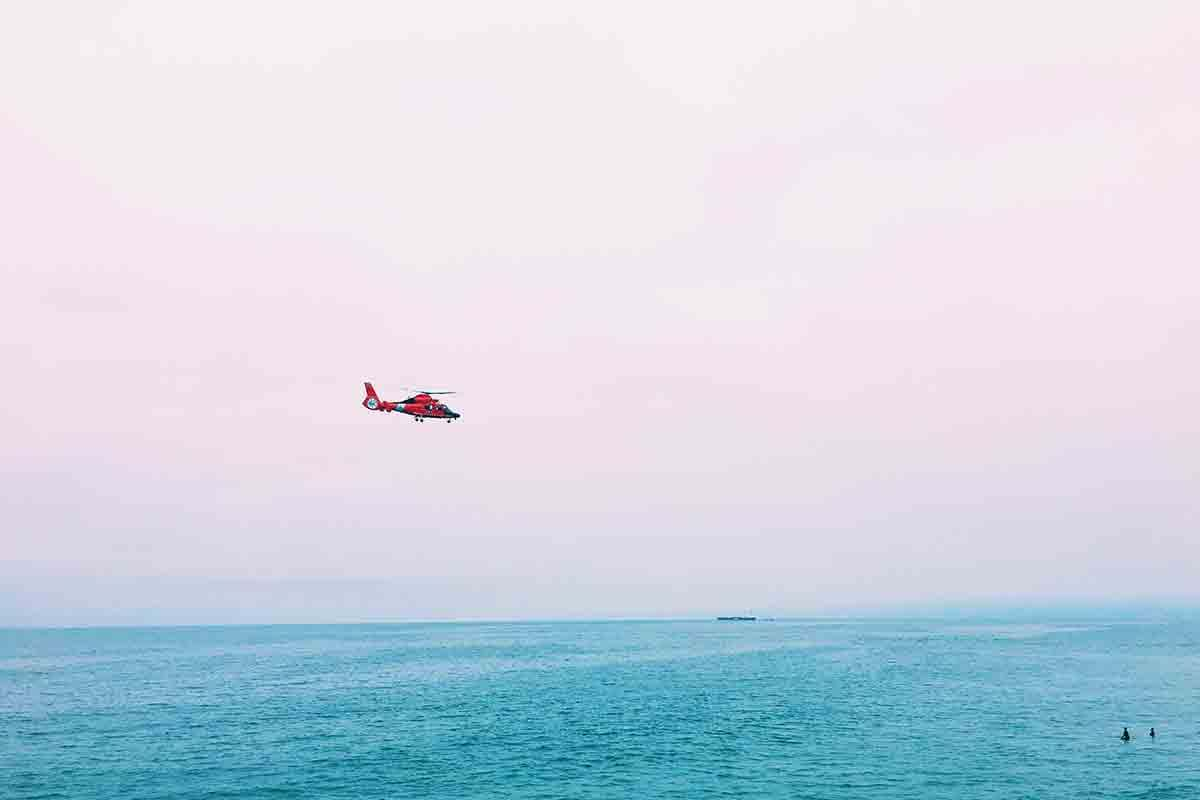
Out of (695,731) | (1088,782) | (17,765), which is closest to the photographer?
(1088,782)

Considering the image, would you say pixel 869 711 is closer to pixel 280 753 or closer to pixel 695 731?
pixel 695 731

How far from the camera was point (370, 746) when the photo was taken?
292 feet

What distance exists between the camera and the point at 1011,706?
111750 mm

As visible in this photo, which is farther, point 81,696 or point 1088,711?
point 81,696

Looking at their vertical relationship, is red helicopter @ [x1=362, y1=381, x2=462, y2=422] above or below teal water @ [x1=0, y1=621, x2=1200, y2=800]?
above

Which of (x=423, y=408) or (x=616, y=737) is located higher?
(x=423, y=408)

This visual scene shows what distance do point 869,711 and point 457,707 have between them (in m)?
58.2

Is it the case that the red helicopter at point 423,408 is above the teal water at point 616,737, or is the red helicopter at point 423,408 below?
above

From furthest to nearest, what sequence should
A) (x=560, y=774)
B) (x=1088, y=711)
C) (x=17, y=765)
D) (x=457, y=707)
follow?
(x=457, y=707) < (x=1088, y=711) < (x=17, y=765) < (x=560, y=774)

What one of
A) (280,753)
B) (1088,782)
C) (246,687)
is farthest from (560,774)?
(246,687)

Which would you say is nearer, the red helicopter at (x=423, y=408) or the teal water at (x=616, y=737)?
the teal water at (x=616, y=737)

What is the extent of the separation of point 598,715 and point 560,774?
36.8m

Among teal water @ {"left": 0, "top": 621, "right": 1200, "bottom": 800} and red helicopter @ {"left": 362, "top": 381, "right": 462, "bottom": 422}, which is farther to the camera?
red helicopter @ {"left": 362, "top": 381, "right": 462, "bottom": 422}

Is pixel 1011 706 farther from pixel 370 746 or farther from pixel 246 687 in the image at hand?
pixel 246 687
